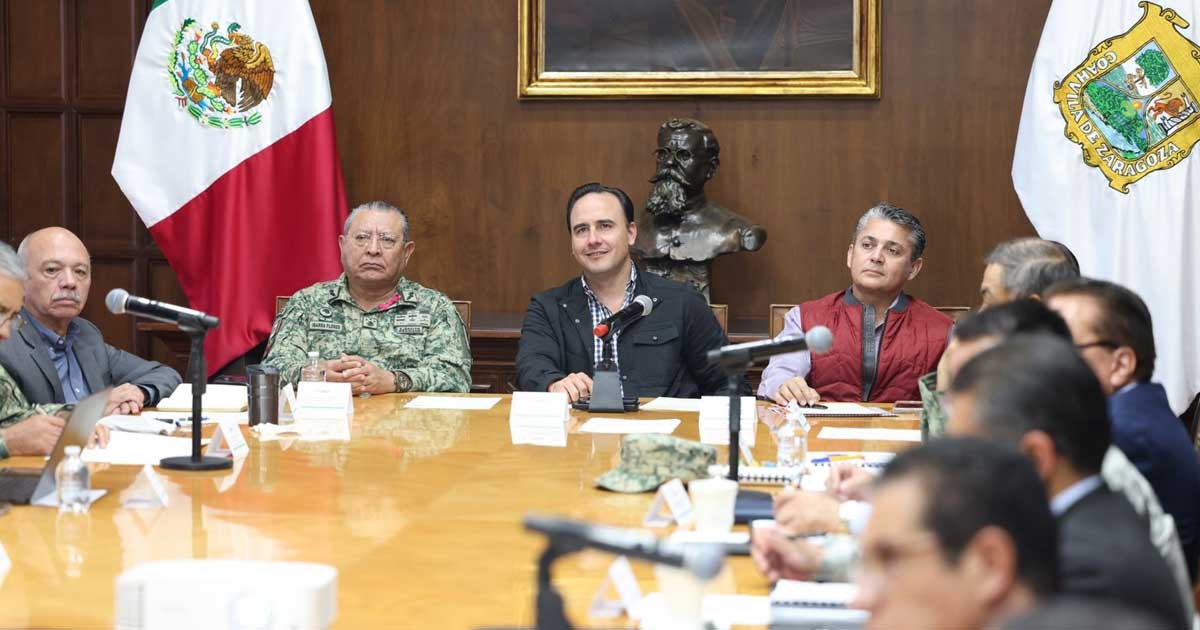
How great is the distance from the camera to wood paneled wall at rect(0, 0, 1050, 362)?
6012 mm

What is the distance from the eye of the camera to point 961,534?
1.19m

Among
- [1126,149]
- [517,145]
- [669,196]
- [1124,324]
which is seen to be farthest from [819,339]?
[517,145]

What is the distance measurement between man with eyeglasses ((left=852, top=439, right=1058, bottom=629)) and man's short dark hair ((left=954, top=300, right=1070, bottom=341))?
2.88 feet

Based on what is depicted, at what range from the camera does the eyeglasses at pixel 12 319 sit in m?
3.09

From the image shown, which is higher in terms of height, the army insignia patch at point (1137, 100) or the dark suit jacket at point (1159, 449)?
the army insignia patch at point (1137, 100)

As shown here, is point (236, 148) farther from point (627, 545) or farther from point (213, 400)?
point (627, 545)

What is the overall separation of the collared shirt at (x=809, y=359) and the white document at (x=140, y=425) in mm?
1881

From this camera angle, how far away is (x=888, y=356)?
4488mm

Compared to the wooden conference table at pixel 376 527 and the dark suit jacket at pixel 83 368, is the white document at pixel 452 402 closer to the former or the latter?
Result: the wooden conference table at pixel 376 527

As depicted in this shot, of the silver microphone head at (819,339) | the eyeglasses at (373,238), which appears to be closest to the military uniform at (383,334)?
the eyeglasses at (373,238)

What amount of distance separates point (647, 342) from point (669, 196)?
1.18 metres

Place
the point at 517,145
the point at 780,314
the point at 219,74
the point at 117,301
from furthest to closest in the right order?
the point at 517,145
the point at 219,74
the point at 780,314
the point at 117,301

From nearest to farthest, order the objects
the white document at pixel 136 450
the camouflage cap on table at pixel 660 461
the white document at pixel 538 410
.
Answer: the camouflage cap on table at pixel 660 461 → the white document at pixel 136 450 → the white document at pixel 538 410

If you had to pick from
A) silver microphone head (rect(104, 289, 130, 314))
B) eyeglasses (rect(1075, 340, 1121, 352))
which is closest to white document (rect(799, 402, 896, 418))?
eyeglasses (rect(1075, 340, 1121, 352))
